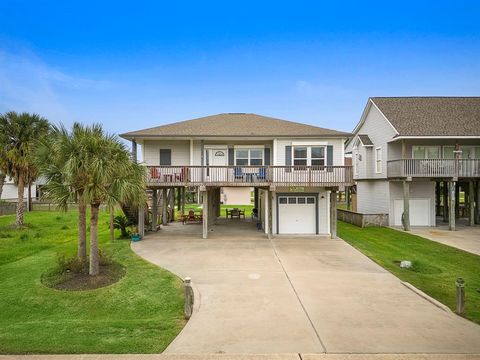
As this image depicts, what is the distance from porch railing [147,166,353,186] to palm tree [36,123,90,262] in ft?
22.0

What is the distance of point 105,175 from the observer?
10070mm

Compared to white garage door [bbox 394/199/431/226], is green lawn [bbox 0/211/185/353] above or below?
below

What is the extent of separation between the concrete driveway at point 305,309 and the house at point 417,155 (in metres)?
11.0

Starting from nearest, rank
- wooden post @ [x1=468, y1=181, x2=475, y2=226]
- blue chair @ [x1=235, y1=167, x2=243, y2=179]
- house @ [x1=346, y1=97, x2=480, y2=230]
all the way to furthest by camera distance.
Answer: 1. blue chair @ [x1=235, y1=167, x2=243, y2=179]
2. house @ [x1=346, y1=97, x2=480, y2=230]
3. wooden post @ [x1=468, y1=181, x2=475, y2=226]

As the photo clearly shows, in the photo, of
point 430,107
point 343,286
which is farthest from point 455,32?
point 343,286

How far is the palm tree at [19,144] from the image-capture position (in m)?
21.7

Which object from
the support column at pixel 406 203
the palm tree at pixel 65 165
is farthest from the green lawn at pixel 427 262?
the palm tree at pixel 65 165

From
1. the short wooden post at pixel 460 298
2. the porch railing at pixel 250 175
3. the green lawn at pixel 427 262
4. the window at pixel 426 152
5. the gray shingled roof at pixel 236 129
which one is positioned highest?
the gray shingled roof at pixel 236 129

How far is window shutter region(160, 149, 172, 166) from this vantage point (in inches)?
759

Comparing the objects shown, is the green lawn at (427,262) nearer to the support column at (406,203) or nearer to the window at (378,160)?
the support column at (406,203)

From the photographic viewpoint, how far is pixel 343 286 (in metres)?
9.79

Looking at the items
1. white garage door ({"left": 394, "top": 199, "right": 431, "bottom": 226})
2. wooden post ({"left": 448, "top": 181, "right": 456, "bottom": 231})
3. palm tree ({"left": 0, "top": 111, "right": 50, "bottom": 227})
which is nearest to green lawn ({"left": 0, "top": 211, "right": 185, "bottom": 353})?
palm tree ({"left": 0, "top": 111, "right": 50, "bottom": 227})

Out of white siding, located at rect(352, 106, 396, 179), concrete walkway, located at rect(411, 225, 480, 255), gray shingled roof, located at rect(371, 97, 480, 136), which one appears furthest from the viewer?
white siding, located at rect(352, 106, 396, 179)

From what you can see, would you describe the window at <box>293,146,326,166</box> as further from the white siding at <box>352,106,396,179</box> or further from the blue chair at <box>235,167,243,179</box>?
the white siding at <box>352,106,396,179</box>
